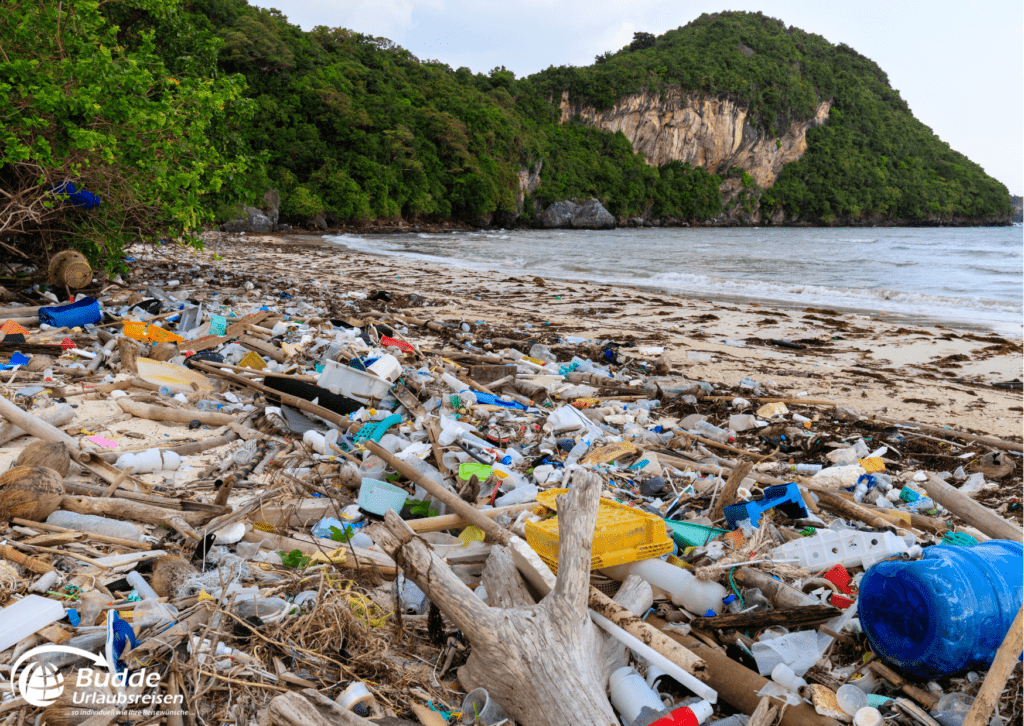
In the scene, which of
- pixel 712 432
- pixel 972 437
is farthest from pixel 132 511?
pixel 972 437

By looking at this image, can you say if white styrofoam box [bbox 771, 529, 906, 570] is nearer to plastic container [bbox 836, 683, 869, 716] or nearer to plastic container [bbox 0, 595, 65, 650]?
plastic container [bbox 836, 683, 869, 716]

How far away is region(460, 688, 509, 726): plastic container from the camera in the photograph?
6.12 feet

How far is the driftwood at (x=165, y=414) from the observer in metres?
4.29

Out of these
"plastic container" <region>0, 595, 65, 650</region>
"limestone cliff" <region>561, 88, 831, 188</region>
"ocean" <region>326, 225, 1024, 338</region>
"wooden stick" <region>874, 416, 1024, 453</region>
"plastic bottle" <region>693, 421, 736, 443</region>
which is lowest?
→ "plastic bottle" <region>693, 421, 736, 443</region>

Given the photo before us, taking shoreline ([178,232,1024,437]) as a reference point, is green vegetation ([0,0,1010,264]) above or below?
above

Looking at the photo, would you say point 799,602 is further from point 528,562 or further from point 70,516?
point 70,516

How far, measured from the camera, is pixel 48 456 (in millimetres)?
3021

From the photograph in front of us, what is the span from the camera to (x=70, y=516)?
105 inches

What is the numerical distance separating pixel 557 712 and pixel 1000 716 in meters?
1.42

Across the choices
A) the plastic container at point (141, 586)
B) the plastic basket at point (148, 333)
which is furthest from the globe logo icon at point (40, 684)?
the plastic basket at point (148, 333)

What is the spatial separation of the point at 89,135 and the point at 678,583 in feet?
20.3

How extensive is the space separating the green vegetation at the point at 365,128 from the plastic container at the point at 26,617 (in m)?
4.98

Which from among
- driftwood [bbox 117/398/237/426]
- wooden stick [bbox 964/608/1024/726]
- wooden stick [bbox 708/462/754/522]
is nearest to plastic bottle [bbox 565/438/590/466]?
wooden stick [bbox 708/462/754/522]

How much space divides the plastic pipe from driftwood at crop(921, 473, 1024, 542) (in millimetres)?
2217
